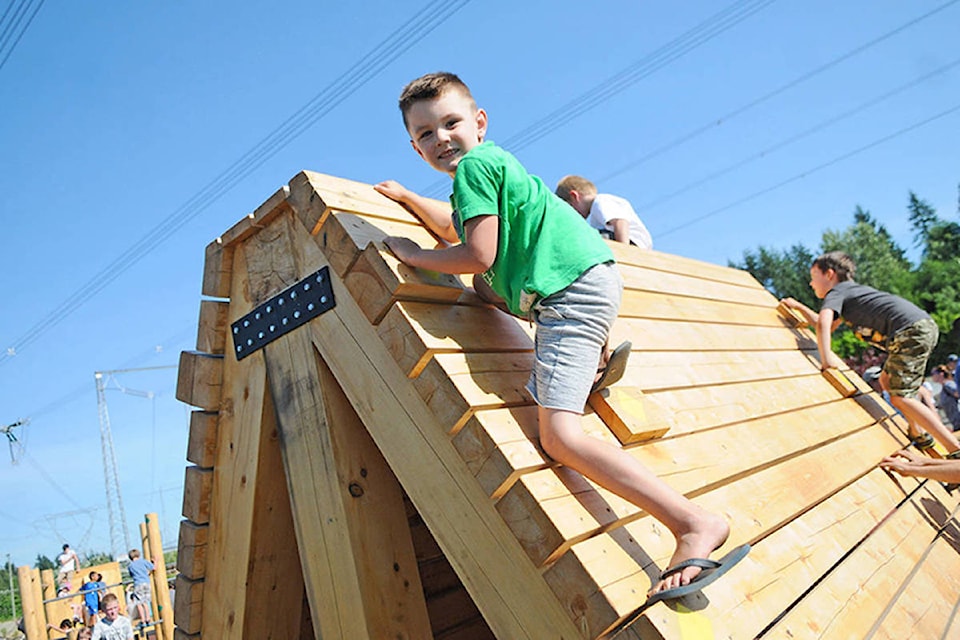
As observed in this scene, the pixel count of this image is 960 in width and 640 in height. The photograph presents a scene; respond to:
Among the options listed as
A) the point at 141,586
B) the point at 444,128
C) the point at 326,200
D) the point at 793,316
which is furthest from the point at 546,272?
the point at 141,586

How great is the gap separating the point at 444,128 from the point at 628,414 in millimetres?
1190

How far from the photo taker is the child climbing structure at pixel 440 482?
1792mm

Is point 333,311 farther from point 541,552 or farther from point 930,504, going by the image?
point 930,504

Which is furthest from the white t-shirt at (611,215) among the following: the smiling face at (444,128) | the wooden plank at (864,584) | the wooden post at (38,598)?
the wooden post at (38,598)

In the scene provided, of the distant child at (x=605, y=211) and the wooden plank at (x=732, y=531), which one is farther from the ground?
the distant child at (x=605, y=211)

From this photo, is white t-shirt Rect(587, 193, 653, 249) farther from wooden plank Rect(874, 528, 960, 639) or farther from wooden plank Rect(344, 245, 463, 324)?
wooden plank Rect(344, 245, 463, 324)

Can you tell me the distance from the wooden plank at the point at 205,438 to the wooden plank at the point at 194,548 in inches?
10.3

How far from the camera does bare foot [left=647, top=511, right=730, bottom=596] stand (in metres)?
1.66

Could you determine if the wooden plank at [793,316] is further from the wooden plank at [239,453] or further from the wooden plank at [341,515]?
the wooden plank at [239,453]

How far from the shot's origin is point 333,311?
7.70 feet

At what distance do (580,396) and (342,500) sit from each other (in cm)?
90

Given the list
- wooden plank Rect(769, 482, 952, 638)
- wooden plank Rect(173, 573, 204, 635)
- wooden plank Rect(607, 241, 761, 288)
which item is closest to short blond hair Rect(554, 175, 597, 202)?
wooden plank Rect(607, 241, 761, 288)

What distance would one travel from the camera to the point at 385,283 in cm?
212

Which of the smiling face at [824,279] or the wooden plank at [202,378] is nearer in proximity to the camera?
the wooden plank at [202,378]
